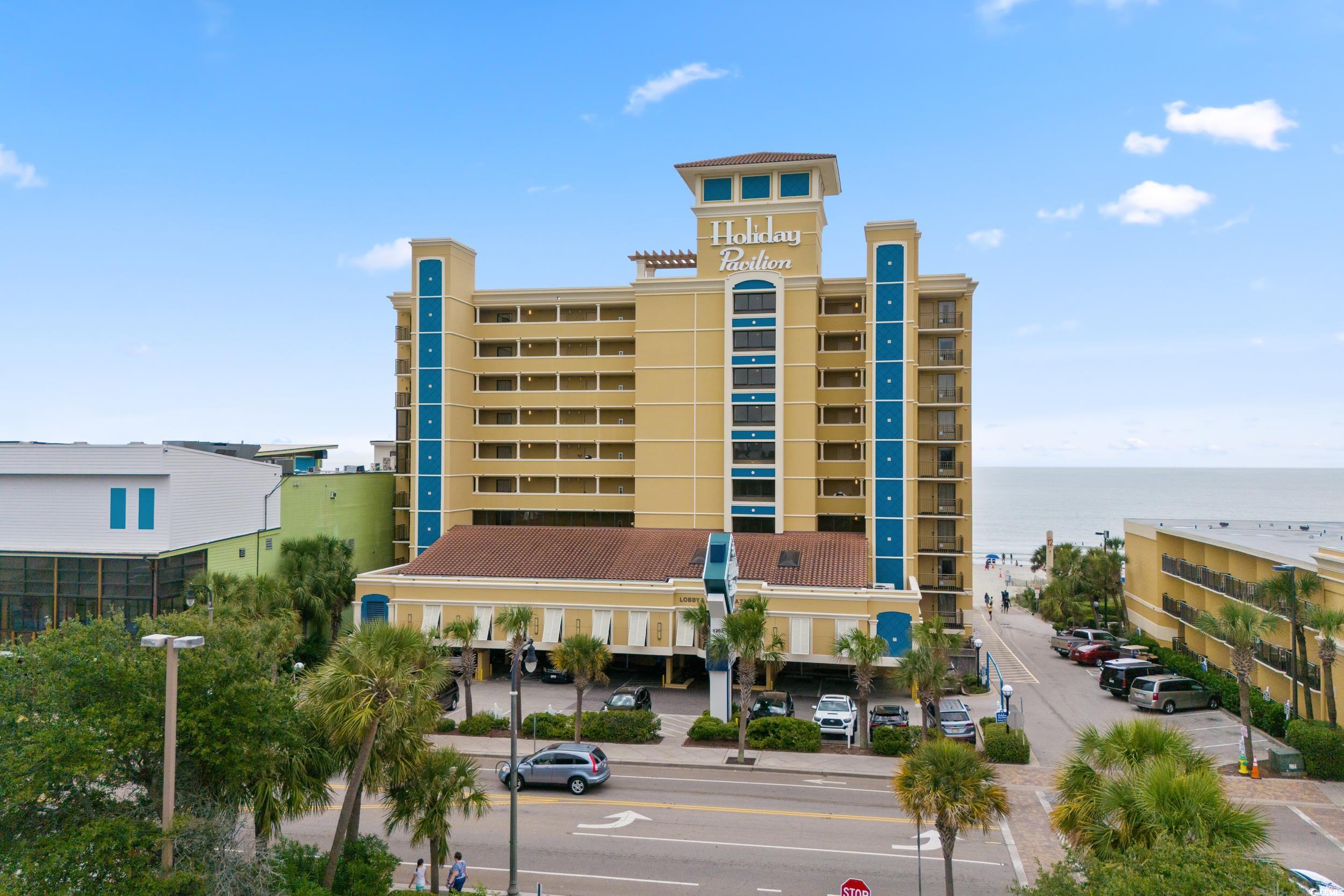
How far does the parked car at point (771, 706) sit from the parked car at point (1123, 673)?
59.4ft

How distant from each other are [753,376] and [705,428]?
4.66 m

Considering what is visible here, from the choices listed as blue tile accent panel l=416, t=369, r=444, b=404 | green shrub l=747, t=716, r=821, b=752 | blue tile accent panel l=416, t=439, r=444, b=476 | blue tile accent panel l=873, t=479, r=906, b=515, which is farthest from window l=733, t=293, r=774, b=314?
green shrub l=747, t=716, r=821, b=752

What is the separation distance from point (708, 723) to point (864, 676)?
282 inches

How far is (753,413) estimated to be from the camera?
54250 millimetres

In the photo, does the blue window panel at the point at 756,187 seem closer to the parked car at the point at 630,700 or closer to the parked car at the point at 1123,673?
the parked car at the point at 630,700

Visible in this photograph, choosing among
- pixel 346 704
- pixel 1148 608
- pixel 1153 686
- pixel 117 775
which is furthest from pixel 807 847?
pixel 1148 608

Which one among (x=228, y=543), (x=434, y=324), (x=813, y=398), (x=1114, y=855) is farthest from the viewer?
(x=434, y=324)

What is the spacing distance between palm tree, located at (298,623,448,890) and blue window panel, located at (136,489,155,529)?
98.0 ft

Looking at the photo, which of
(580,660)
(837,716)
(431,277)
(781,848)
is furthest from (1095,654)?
(431,277)

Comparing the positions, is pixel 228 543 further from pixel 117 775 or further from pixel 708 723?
pixel 117 775

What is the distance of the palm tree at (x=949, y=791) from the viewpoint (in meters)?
19.2

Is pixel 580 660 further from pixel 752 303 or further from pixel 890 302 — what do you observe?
pixel 890 302

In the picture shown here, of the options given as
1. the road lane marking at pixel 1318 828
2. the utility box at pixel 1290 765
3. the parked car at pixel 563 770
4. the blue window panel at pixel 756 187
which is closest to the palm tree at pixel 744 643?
the parked car at pixel 563 770

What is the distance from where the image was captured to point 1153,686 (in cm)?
4084
